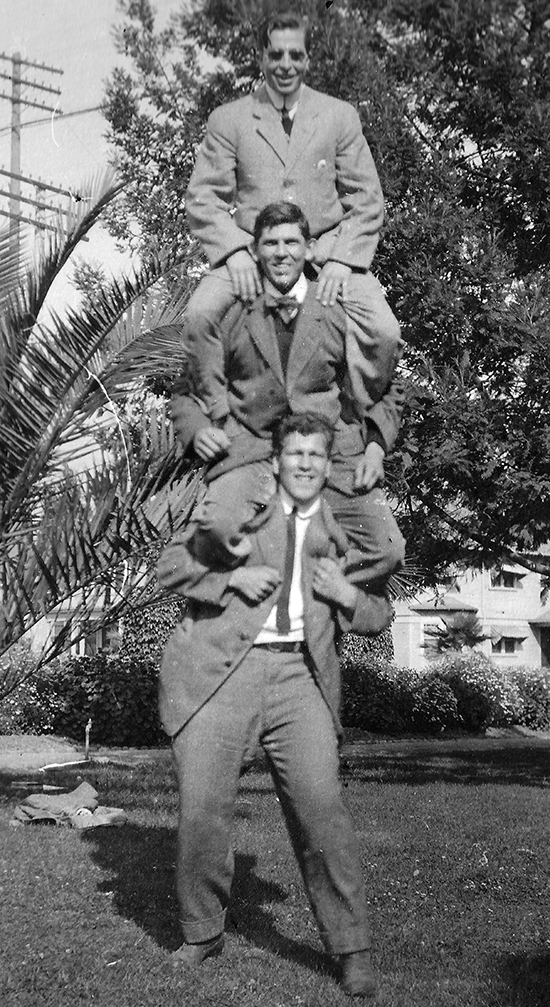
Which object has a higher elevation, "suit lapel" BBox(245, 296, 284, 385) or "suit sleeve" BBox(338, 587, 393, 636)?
"suit lapel" BBox(245, 296, 284, 385)

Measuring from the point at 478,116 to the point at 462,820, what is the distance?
5968mm

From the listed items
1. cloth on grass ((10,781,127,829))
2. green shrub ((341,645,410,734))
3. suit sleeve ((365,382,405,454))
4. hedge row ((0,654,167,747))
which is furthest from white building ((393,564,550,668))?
suit sleeve ((365,382,405,454))

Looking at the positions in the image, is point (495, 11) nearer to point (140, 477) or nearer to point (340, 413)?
point (140, 477)

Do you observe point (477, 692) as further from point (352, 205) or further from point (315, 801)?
point (352, 205)

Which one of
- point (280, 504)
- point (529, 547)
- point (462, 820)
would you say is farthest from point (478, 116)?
point (280, 504)

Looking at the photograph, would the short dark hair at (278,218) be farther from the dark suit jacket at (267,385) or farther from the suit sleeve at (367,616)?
the suit sleeve at (367,616)

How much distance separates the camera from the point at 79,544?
6.16 metres

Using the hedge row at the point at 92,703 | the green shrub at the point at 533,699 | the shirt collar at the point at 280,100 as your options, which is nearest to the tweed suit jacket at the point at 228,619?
the shirt collar at the point at 280,100

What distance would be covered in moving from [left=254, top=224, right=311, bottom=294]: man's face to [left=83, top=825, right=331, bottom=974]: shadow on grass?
270 centimetres

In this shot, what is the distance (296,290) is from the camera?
4535 millimetres

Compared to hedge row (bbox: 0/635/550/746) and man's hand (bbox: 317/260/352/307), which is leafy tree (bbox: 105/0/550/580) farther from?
hedge row (bbox: 0/635/550/746)

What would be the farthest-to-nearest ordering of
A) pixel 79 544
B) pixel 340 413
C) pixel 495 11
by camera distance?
1. pixel 495 11
2. pixel 79 544
3. pixel 340 413

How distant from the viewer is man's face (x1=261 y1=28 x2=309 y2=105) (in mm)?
4477

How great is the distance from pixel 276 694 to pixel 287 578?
44 cm
